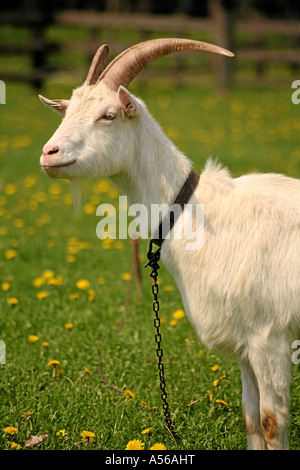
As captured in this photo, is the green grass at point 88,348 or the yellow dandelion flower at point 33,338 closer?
the green grass at point 88,348

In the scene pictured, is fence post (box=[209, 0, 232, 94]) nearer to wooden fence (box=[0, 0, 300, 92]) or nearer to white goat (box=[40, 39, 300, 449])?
wooden fence (box=[0, 0, 300, 92])

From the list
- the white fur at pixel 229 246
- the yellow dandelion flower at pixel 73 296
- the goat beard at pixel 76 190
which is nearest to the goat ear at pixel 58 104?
the white fur at pixel 229 246

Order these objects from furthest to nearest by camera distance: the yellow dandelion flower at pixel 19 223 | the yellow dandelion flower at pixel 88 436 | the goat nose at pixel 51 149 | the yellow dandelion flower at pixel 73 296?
the yellow dandelion flower at pixel 19 223 < the yellow dandelion flower at pixel 73 296 < the yellow dandelion flower at pixel 88 436 < the goat nose at pixel 51 149

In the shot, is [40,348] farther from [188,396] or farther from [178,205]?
[178,205]

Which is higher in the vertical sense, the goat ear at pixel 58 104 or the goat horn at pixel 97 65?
the goat horn at pixel 97 65

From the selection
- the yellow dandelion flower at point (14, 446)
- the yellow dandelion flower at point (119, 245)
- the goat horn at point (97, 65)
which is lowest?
the yellow dandelion flower at point (14, 446)

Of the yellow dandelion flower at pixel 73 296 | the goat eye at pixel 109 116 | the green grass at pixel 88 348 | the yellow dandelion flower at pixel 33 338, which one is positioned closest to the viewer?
the goat eye at pixel 109 116

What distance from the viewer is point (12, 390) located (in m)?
3.41

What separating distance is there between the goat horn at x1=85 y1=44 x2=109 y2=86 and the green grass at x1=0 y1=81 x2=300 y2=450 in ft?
5.64

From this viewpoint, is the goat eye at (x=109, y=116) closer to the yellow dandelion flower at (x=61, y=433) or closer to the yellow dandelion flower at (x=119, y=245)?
the yellow dandelion flower at (x=61, y=433)

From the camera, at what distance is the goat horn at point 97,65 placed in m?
2.87

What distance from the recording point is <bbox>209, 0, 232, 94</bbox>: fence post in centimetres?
1360

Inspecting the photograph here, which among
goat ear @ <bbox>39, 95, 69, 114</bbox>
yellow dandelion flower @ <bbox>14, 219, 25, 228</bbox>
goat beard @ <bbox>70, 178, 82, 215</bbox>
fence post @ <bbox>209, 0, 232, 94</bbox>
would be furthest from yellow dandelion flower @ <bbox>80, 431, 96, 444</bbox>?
fence post @ <bbox>209, 0, 232, 94</bbox>
